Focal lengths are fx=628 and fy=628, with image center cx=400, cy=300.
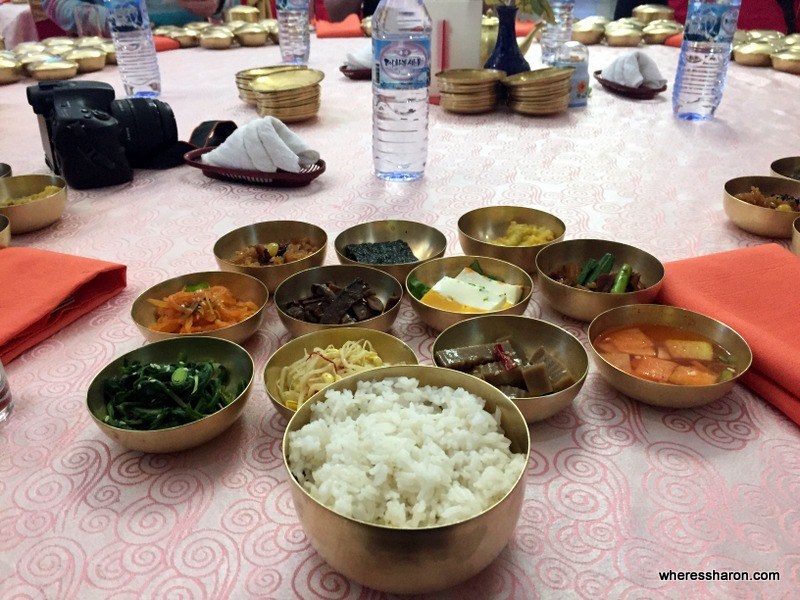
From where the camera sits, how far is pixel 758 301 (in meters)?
1.04

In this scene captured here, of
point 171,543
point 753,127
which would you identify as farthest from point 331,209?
point 753,127

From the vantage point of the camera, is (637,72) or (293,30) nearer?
(637,72)

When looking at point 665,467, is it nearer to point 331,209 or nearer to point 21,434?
point 21,434

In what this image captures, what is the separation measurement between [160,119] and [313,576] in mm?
1596

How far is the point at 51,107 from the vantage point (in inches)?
67.3

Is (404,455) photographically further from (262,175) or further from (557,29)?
(557,29)

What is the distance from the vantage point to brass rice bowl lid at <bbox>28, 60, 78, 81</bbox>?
2922mm

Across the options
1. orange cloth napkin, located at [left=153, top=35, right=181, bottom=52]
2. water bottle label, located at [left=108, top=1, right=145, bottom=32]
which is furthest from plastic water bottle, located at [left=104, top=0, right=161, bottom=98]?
orange cloth napkin, located at [left=153, top=35, right=181, bottom=52]

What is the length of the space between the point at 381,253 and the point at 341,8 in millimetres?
4140

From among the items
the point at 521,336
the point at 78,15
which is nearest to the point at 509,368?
the point at 521,336

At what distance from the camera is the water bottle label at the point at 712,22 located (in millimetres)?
Answer: 2092

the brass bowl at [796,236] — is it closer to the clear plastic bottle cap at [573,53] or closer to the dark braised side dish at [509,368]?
the dark braised side dish at [509,368]

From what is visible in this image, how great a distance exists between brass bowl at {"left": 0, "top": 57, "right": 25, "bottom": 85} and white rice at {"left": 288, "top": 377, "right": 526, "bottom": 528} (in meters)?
3.04

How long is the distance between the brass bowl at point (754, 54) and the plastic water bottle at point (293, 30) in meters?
2.22
